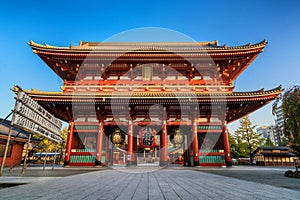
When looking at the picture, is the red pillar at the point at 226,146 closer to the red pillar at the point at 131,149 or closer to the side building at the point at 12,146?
the red pillar at the point at 131,149

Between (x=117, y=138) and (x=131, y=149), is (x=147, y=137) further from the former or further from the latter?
(x=117, y=138)

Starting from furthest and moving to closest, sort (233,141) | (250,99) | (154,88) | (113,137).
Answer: (233,141), (154,88), (113,137), (250,99)

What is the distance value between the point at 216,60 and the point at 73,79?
1344 centimetres

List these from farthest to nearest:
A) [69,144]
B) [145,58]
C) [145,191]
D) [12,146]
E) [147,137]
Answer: [12,146] → [145,58] → [147,137] → [69,144] → [145,191]

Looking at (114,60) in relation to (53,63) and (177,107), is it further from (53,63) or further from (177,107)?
(177,107)

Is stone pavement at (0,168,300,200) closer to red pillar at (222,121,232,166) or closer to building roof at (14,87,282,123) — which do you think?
building roof at (14,87,282,123)

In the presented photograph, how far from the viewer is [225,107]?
40.6ft

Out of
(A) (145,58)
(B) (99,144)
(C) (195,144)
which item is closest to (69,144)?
(B) (99,144)

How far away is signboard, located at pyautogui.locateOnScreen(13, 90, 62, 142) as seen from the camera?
5.12 m

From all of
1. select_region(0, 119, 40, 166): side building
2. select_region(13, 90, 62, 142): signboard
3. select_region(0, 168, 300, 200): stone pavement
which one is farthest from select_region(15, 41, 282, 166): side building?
select_region(0, 168, 300, 200): stone pavement

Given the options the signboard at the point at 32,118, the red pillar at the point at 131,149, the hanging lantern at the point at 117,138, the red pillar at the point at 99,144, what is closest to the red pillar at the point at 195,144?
the red pillar at the point at 131,149

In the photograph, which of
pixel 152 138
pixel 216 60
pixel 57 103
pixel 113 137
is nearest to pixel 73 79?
pixel 57 103

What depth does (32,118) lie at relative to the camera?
5.91 meters

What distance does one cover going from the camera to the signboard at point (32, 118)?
5.12 m
